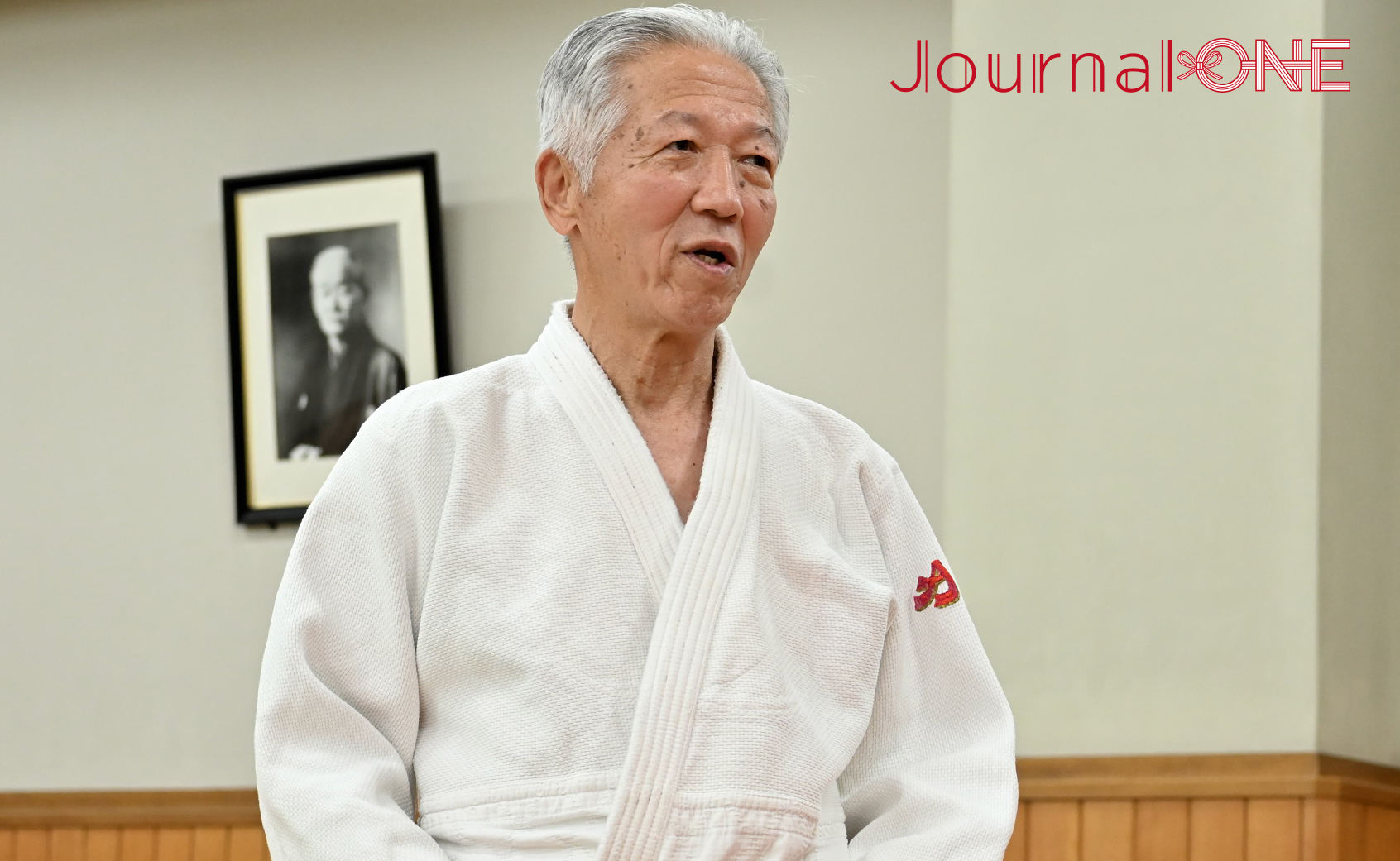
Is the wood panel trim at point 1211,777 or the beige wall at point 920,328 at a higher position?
the beige wall at point 920,328

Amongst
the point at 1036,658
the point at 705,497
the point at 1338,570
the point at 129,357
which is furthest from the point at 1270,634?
the point at 129,357

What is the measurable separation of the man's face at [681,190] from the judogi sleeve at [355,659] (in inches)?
10.2

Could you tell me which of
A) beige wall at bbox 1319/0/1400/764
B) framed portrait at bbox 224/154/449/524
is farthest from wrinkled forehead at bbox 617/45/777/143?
framed portrait at bbox 224/154/449/524

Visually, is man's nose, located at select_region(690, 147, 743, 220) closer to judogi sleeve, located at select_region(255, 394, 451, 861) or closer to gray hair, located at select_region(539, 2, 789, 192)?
gray hair, located at select_region(539, 2, 789, 192)

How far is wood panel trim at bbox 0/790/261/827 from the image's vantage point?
11.2 ft

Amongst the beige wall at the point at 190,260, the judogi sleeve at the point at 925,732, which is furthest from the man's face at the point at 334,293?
the judogi sleeve at the point at 925,732

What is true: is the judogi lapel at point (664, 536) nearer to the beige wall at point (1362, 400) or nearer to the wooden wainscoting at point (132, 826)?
the beige wall at point (1362, 400)

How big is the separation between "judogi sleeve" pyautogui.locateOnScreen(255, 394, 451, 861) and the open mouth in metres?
0.30

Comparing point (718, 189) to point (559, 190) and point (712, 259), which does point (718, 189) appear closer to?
point (712, 259)

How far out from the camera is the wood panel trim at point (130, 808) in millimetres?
3402

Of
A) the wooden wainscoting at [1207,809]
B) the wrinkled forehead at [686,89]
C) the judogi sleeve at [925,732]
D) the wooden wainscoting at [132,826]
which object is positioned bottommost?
the wooden wainscoting at [132,826]

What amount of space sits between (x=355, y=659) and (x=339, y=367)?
2.18 metres

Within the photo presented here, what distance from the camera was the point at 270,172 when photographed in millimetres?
3525

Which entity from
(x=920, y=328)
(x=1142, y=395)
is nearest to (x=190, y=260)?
(x=920, y=328)
